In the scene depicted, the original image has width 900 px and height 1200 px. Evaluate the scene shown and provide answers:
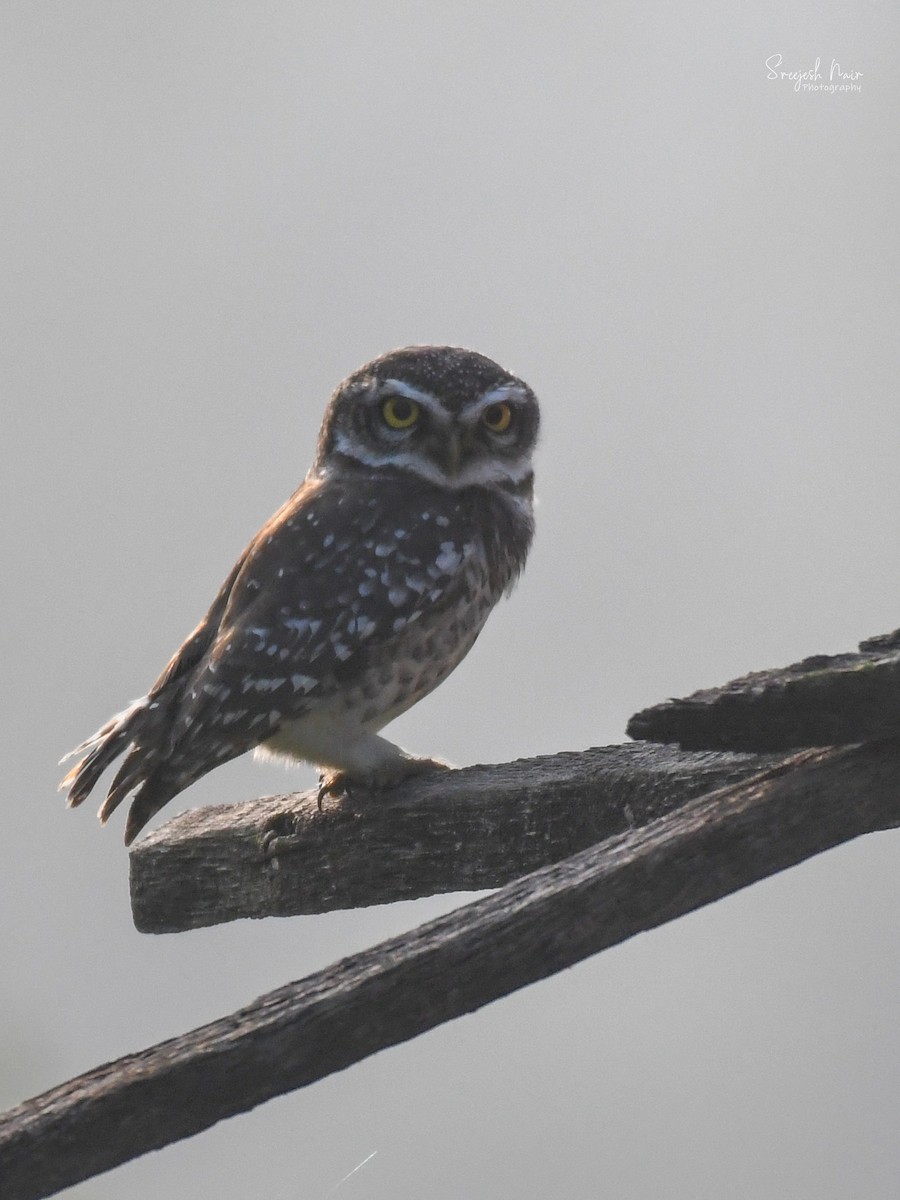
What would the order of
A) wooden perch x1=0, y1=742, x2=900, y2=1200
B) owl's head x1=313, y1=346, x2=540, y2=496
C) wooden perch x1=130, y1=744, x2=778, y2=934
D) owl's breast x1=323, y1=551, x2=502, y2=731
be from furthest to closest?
owl's head x1=313, y1=346, x2=540, y2=496, owl's breast x1=323, y1=551, x2=502, y2=731, wooden perch x1=130, y1=744, x2=778, y2=934, wooden perch x1=0, y1=742, x2=900, y2=1200

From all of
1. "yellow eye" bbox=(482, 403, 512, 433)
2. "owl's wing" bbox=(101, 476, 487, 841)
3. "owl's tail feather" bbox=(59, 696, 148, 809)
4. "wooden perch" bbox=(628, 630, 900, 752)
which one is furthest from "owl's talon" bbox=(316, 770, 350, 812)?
"wooden perch" bbox=(628, 630, 900, 752)

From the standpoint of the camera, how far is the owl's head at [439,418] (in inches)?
92.0

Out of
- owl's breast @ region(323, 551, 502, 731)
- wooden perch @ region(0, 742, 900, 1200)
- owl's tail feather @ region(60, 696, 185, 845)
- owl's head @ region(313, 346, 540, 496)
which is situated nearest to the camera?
wooden perch @ region(0, 742, 900, 1200)

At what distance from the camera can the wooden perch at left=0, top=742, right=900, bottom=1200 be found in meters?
1.14

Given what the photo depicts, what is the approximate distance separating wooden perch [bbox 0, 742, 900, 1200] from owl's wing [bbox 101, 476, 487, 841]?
36.2 inches

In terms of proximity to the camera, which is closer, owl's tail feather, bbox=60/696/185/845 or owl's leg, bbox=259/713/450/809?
owl's tail feather, bbox=60/696/185/845

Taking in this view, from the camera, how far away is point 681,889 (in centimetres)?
125

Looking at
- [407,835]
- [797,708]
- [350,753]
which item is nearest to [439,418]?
[350,753]

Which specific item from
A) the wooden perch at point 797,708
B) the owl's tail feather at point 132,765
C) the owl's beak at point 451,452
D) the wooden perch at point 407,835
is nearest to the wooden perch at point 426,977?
the wooden perch at point 797,708

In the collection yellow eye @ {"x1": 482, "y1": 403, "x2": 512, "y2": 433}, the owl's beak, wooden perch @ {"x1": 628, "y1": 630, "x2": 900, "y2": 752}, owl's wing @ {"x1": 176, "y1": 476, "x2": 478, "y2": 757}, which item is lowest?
wooden perch @ {"x1": 628, "y1": 630, "x2": 900, "y2": 752}

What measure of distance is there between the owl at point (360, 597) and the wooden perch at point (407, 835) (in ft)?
0.35

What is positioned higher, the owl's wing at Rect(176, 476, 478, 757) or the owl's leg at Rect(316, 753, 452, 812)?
the owl's wing at Rect(176, 476, 478, 757)

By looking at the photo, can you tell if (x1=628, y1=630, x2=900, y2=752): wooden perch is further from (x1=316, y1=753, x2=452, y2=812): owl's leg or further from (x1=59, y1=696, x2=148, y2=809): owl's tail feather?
(x1=59, y1=696, x2=148, y2=809): owl's tail feather

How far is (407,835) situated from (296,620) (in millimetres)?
376
